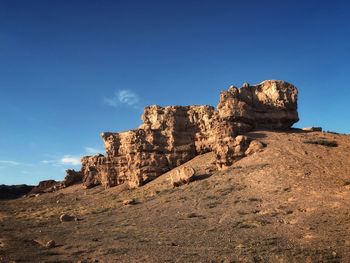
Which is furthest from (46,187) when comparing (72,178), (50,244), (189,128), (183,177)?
(50,244)

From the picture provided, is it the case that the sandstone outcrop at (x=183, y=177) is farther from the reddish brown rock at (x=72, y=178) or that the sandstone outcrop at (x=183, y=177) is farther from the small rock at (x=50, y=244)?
the reddish brown rock at (x=72, y=178)

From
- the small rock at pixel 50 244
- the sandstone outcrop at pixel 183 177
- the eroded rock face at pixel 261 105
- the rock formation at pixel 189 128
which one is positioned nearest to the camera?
the small rock at pixel 50 244

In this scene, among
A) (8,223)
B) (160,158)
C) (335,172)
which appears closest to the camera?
(335,172)

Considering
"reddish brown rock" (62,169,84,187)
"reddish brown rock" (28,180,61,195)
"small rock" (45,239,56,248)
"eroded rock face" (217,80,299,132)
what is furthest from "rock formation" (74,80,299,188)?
"small rock" (45,239,56,248)

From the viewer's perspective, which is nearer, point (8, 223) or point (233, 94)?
point (8, 223)

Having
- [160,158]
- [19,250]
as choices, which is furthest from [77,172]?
[19,250]

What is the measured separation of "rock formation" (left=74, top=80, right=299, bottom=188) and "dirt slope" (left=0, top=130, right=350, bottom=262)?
4008 mm

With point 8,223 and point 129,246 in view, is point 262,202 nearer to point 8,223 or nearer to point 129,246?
point 129,246

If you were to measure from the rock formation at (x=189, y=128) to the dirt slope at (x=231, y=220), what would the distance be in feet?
13.1

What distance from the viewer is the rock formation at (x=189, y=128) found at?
1946 inches

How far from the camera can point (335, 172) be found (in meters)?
35.8

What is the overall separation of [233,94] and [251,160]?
11.7 meters

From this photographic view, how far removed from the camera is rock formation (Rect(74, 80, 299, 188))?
49.4 meters

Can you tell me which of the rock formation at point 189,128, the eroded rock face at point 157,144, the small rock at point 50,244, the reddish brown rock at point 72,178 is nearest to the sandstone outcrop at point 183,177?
the rock formation at point 189,128
